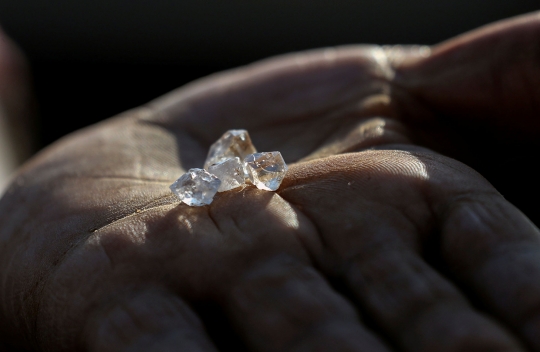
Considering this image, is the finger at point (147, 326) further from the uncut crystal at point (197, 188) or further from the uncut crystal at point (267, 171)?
the uncut crystal at point (267, 171)

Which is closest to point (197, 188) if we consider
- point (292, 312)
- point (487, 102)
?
point (292, 312)

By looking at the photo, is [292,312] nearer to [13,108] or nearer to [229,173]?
[229,173]

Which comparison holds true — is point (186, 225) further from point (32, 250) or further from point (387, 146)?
point (387, 146)

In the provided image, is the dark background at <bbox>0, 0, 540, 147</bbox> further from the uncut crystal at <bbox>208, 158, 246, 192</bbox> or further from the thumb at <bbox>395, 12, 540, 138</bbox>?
the uncut crystal at <bbox>208, 158, 246, 192</bbox>

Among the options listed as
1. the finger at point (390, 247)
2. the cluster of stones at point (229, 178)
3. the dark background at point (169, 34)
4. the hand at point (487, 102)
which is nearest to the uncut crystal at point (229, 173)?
the cluster of stones at point (229, 178)

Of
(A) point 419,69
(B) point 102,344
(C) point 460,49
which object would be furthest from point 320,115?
(B) point 102,344

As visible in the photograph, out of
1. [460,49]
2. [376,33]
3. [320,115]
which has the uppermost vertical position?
[460,49]

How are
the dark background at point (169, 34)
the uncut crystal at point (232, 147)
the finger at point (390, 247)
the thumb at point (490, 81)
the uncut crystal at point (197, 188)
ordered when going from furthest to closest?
1. the dark background at point (169, 34)
2. the thumb at point (490, 81)
3. the uncut crystal at point (232, 147)
4. the uncut crystal at point (197, 188)
5. the finger at point (390, 247)

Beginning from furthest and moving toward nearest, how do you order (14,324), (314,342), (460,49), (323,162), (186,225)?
(460,49) < (14,324) < (323,162) < (186,225) < (314,342)
